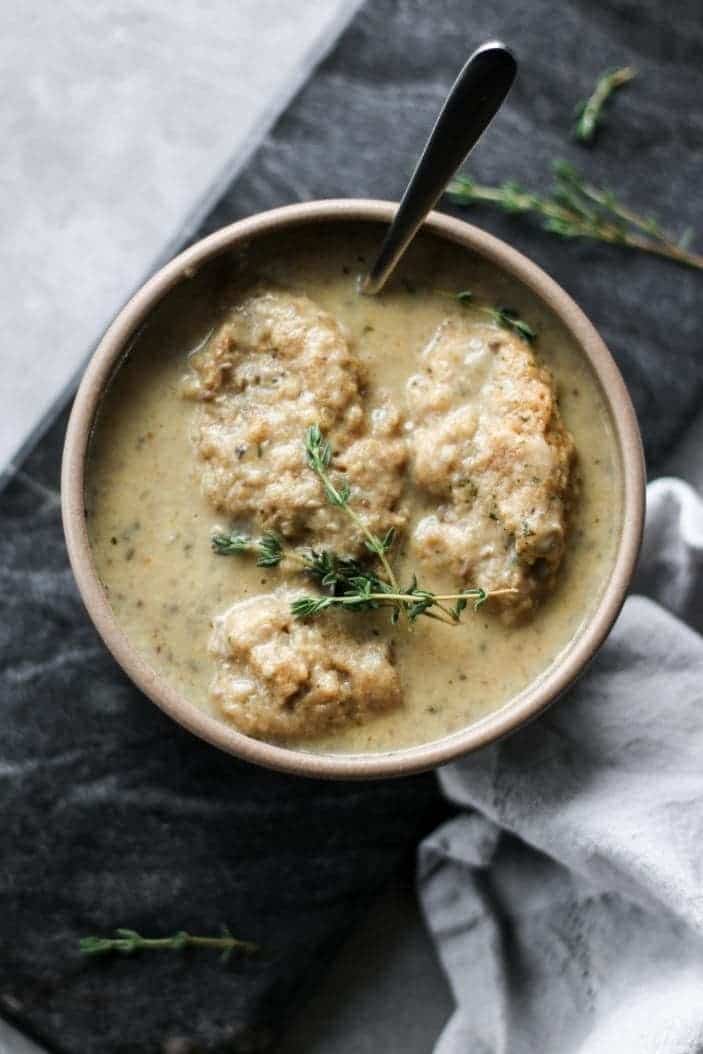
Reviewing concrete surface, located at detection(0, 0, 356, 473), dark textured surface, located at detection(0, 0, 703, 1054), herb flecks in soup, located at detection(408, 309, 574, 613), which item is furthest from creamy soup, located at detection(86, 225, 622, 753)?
concrete surface, located at detection(0, 0, 356, 473)

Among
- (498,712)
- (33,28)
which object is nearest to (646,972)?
(498,712)

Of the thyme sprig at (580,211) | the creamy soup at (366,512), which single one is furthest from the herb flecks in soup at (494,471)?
the thyme sprig at (580,211)

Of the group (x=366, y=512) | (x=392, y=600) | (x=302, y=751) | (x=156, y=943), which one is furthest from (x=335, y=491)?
(x=156, y=943)

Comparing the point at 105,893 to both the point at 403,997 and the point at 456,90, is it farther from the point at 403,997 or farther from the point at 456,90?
the point at 456,90

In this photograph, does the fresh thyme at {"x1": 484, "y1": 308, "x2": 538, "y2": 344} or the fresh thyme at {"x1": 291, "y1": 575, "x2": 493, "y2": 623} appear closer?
the fresh thyme at {"x1": 291, "y1": 575, "x2": 493, "y2": 623}

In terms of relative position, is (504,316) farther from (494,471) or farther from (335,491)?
(335,491)

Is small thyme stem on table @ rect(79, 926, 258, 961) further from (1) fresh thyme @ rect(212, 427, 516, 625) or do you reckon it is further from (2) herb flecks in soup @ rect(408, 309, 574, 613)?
(2) herb flecks in soup @ rect(408, 309, 574, 613)
